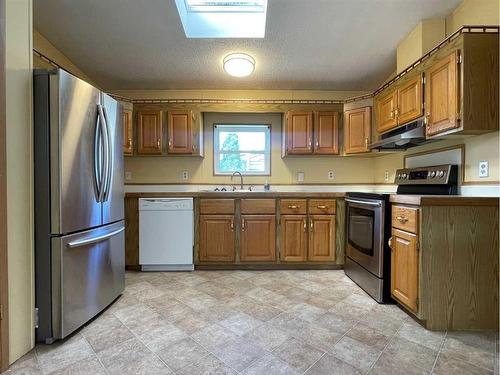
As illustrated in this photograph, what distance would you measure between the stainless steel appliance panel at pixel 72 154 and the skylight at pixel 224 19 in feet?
3.94

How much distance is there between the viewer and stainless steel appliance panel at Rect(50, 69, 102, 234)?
1.58 meters

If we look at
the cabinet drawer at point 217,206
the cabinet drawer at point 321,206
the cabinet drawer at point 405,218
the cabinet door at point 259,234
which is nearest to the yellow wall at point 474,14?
the cabinet drawer at point 405,218

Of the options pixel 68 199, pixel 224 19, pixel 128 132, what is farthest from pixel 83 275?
pixel 224 19

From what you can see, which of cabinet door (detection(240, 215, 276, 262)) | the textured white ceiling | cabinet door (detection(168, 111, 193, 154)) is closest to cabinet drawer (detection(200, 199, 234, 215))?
cabinet door (detection(240, 215, 276, 262))

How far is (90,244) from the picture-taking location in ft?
5.98

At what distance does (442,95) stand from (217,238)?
2.48 m

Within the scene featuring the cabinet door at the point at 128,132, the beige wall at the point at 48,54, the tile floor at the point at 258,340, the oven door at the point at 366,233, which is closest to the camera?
the tile floor at the point at 258,340

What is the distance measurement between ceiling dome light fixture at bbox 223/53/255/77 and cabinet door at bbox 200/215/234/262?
5.37 ft

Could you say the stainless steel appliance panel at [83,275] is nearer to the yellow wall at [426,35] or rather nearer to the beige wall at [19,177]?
the beige wall at [19,177]

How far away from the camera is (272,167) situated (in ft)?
11.9

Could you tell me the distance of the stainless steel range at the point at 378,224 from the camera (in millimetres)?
2164

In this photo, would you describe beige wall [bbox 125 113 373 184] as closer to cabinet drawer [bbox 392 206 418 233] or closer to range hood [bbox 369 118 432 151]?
range hood [bbox 369 118 432 151]

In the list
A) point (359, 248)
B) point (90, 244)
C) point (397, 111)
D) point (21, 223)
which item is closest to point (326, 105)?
point (397, 111)

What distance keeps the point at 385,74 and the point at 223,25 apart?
6.83 ft
